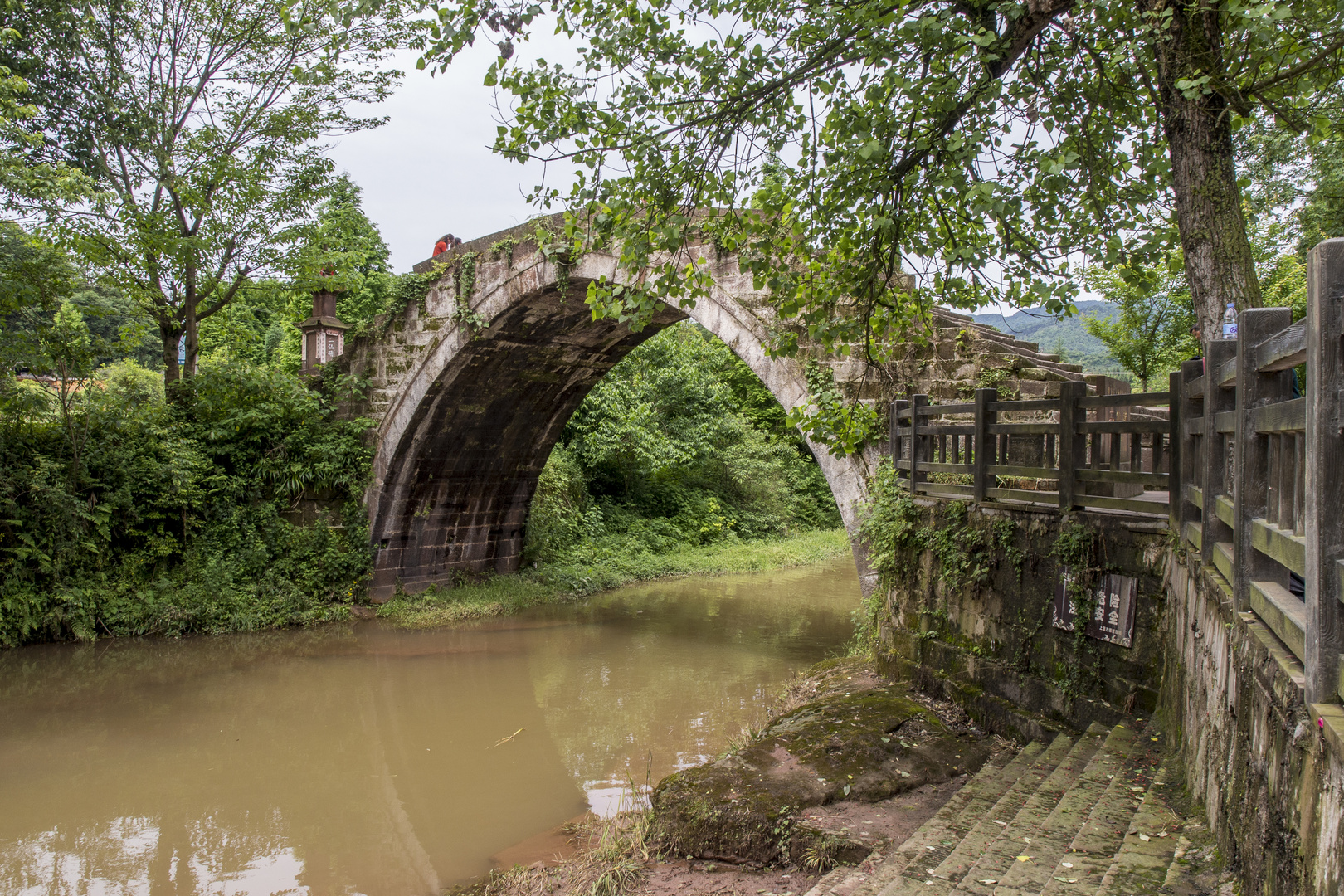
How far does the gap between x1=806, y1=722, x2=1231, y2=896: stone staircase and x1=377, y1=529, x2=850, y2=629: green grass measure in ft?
27.9

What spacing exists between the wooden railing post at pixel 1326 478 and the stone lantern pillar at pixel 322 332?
41.0 ft

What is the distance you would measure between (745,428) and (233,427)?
37.3 feet

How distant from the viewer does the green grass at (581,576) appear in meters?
11.4

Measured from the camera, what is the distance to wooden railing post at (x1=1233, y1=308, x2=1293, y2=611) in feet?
7.27

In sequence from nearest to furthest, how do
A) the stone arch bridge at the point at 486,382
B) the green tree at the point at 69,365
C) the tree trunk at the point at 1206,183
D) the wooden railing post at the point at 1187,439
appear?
1. the wooden railing post at the point at 1187,439
2. the tree trunk at the point at 1206,183
3. the stone arch bridge at the point at 486,382
4. the green tree at the point at 69,365

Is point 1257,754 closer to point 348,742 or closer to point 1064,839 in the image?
point 1064,839

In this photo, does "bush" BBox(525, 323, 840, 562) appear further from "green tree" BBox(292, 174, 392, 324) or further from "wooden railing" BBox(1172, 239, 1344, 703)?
"wooden railing" BBox(1172, 239, 1344, 703)

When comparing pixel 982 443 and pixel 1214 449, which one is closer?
pixel 1214 449

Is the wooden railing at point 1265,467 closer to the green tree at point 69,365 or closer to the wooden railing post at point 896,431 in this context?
the wooden railing post at point 896,431

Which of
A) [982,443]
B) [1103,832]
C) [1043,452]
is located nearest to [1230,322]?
[982,443]

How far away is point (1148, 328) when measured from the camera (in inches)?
585

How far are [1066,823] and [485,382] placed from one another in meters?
9.32

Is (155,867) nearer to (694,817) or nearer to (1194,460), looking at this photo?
(694,817)

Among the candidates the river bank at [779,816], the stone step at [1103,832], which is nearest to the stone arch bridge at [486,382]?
the river bank at [779,816]
